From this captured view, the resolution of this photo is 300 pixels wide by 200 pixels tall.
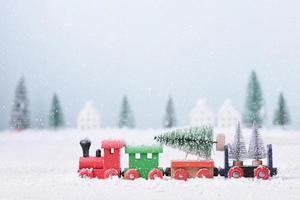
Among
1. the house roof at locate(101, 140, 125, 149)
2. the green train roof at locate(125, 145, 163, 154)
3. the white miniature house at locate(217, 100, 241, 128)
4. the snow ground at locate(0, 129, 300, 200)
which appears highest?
the white miniature house at locate(217, 100, 241, 128)

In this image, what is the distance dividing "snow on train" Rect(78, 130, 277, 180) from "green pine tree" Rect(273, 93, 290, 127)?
158 inches

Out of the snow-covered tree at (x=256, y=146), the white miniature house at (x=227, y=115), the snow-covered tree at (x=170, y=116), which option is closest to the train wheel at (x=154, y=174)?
the snow-covered tree at (x=256, y=146)

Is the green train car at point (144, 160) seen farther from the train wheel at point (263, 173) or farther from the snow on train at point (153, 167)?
the train wheel at point (263, 173)

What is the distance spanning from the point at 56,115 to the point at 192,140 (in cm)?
494

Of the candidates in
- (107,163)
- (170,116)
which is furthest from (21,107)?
(107,163)

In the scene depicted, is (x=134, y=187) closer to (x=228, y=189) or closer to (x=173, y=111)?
(x=228, y=189)

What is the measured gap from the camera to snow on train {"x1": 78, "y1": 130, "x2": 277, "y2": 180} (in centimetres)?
299

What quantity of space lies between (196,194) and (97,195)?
1.52 feet

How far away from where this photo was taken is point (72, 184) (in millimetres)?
2750

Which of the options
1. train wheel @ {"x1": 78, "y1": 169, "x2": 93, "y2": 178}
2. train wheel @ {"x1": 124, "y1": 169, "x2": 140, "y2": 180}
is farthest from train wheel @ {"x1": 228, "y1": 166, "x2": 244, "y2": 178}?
train wheel @ {"x1": 78, "y1": 169, "x2": 93, "y2": 178}

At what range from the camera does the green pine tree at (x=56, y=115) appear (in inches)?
294

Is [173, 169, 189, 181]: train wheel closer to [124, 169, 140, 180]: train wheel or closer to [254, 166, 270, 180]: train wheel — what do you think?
[124, 169, 140, 180]: train wheel

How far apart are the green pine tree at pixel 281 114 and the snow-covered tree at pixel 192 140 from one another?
404 centimetres

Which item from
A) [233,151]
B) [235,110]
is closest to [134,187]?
[233,151]
